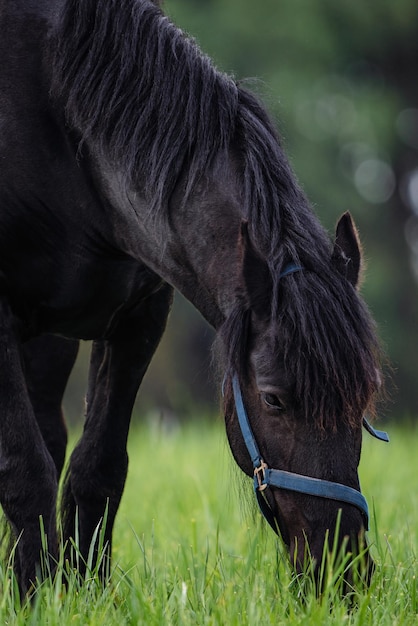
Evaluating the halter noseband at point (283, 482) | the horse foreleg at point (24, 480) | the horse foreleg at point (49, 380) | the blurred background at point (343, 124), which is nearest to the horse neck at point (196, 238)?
the halter noseband at point (283, 482)

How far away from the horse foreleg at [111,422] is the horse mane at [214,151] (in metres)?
0.72

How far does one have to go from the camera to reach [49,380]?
425 centimetres

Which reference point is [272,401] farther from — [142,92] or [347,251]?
[142,92]

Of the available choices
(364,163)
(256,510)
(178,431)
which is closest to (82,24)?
(256,510)

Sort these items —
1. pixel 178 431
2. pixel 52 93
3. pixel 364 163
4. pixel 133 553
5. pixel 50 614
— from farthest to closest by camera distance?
pixel 364 163, pixel 178 431, pixel 133 553, pixel 52 93, pixel 50 614

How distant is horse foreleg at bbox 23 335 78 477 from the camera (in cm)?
425

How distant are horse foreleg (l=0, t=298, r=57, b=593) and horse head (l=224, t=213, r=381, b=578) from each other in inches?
26.8

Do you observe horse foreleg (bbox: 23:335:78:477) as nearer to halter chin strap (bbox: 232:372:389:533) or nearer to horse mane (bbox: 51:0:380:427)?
horse mane (bbox: 51:0:380:427)

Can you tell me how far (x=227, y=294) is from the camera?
3100mm

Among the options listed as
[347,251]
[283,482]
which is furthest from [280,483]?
[347,251]

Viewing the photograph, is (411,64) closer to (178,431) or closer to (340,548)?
(178,431)

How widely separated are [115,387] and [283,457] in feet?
3.80

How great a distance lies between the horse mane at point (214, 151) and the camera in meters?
2.84

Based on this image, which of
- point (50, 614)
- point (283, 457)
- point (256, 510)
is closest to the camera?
point (50, 614)
